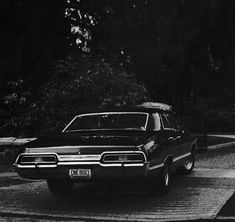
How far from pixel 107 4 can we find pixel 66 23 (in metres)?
1.91

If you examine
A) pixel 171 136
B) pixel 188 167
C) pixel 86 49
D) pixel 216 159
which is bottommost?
pixel 216 159

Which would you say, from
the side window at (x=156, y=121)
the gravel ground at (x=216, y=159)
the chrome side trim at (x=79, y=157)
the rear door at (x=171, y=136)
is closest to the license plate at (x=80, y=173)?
the chrome side trim at (x=79, y=157)

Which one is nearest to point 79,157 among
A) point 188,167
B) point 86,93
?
point 188,167

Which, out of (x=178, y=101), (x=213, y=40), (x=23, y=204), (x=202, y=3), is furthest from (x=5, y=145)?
(x=178, y=101)

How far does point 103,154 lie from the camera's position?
8422 mm

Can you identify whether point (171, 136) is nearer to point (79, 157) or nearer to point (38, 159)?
point (79, 157)

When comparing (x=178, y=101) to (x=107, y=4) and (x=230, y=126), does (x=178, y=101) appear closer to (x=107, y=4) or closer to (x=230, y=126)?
(x=230, y=126)

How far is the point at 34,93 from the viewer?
19.1 metres

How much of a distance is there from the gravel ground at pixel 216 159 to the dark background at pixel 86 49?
179 cm

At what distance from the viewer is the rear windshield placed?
9.85 meters

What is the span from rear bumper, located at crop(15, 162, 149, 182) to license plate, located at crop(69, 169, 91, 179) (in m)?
0.05

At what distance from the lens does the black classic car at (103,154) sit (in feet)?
27.5

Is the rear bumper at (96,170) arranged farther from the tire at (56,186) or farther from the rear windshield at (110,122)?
the rear windshield at (110,122)

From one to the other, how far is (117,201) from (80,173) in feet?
3.09
